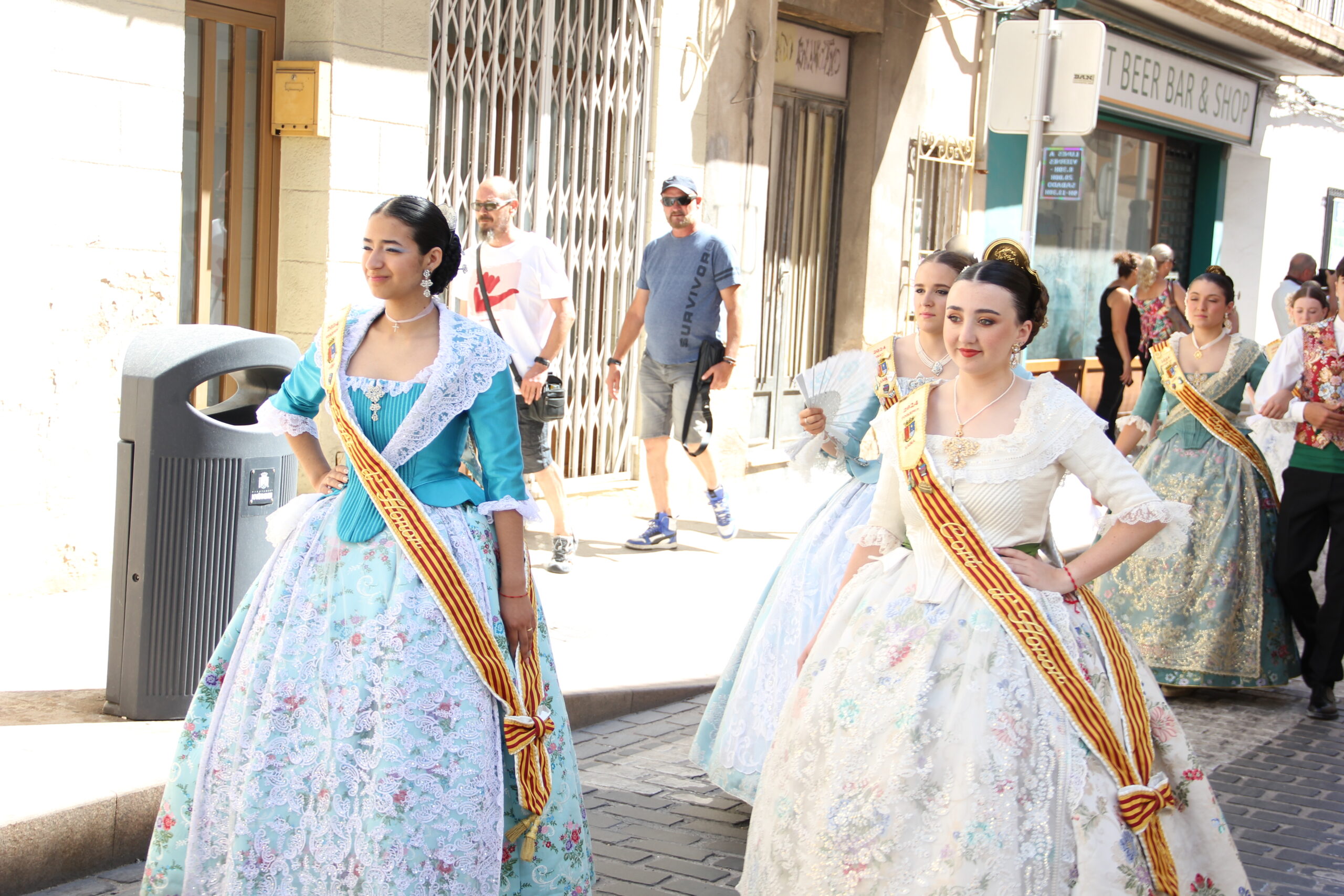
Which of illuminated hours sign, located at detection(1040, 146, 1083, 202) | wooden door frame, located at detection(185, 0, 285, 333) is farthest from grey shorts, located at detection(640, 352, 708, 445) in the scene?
illuminated hours sign, located at detection(1040, 146, 1083, 202)

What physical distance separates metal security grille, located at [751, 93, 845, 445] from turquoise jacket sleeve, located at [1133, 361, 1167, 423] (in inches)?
186

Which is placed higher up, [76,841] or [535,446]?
[535,446]

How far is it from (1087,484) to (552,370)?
5907 mm

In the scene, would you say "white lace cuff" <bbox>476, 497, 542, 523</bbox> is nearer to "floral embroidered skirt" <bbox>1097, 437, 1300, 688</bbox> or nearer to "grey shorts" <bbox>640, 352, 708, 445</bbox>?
"floral embroidered skirt" <bbox>1097, 437, 1300, 688</bbox>

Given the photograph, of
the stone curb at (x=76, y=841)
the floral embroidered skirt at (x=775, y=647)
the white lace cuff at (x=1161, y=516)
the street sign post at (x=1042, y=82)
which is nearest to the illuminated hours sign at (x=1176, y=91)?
the street sign post at (x=1042, y=82)

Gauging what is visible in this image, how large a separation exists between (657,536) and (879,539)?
488 centimetres

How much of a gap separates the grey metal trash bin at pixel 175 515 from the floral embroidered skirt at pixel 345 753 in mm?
1288

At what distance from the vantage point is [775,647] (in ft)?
15.2

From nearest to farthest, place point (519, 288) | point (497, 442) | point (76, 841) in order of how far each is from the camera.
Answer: point (497, 442) < point (76, 841) < point (519, 288)

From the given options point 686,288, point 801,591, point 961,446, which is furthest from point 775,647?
point 686,288

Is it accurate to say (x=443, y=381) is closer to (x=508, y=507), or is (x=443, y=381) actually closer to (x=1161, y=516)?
(x=508, y=507)

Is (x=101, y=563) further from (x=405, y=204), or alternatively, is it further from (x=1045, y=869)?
(x=1045, y=869)

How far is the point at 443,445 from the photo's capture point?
3.65 meters

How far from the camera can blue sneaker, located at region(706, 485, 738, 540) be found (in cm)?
875
